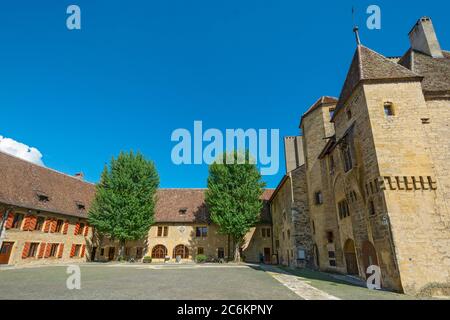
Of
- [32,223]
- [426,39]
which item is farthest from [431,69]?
[32,223]

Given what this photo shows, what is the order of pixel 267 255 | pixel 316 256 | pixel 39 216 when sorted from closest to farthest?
pixel 316 256
pixel 39 216
pixel 267 255

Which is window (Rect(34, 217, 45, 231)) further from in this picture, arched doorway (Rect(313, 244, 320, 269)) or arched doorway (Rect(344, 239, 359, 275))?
arched doorway (Rect(344, 239, 359, 275))

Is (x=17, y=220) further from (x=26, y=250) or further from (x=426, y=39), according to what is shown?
(x=426, y=39)

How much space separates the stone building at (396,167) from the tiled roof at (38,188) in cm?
2756

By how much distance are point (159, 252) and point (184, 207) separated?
6.76 metres

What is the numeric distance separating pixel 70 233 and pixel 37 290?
2141cm

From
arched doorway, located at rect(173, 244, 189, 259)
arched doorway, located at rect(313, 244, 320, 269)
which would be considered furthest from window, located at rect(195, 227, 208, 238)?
arched doorway, located at rect(313, 244, 320, 269)

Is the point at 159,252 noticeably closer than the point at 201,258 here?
No

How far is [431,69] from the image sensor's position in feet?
48.8

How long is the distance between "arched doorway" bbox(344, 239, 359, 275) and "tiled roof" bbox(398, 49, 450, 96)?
10.2 metres

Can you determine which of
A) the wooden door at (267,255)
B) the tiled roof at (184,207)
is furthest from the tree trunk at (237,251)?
the tiled roof at (184,207)

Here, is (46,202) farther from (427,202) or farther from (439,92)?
(439,92)

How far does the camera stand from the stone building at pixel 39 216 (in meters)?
21.4

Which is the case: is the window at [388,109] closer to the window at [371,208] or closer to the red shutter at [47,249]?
the window at [371,208]
